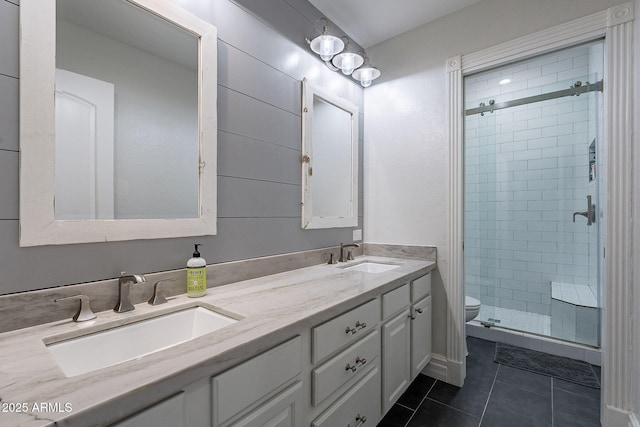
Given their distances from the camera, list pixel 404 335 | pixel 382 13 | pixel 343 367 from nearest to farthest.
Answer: pixel 343 367 < pixel 404 335 < pixel 382 13

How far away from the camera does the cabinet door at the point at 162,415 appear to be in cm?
57

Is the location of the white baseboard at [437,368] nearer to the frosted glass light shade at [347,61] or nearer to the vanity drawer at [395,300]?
the vanity drawer at [395,300]

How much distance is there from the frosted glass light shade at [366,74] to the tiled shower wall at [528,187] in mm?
887

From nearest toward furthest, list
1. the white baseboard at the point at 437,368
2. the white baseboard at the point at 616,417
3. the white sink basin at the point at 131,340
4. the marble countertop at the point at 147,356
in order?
the marble countertop at the point at 147,356
the white sink basin at the point at 131,340
the white baseboard at the point at 616,417
the white baseboard at the point at 437,368

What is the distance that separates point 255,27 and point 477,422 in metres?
2.49

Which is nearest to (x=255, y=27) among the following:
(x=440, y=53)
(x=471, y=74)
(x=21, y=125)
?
(x=21, y=125)

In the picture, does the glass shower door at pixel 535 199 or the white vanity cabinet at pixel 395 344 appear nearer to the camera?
the white vanity cabinet at pixel 395 344

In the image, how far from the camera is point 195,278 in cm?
117

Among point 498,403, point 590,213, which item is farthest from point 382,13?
point 498,403

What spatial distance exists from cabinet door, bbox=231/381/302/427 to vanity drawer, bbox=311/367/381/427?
14 cm

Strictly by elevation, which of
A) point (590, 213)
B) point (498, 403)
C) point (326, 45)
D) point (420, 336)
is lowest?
point (498, 403)

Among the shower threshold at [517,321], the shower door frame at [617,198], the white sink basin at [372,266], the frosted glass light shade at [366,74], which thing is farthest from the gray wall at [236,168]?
the shower threshold at [517,321]

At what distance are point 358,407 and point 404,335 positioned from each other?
0.54 meters

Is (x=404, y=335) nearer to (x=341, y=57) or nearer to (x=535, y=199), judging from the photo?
(x=341, y=57)
